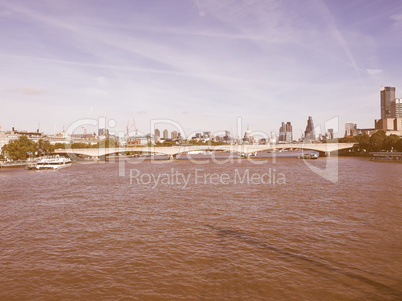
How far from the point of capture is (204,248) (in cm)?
1517

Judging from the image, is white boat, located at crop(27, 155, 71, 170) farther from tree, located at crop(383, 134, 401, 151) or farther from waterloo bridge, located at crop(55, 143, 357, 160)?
tree, located at crop(383, 134, 401, 151)

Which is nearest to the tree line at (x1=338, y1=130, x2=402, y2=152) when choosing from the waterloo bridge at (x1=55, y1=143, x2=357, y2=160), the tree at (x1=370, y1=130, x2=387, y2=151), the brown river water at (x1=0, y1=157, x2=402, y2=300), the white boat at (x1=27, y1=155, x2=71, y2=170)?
the tree at (x1=370, y1=130, x2=387, y2=151)

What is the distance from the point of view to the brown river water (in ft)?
36.9

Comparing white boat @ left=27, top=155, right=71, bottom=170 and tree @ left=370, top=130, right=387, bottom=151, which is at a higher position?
tree @ left=370, top=130, right=387, bottom=151

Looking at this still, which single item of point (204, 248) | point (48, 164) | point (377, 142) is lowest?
point (204, 248)

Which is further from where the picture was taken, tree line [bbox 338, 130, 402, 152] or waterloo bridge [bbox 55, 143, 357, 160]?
waterloo bridge [bbox 55, 143, 357, 160]

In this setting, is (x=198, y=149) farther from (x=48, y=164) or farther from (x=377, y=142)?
(x=377, y=142)

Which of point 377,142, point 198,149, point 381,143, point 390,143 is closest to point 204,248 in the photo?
point 198,149

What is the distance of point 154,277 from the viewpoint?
481 inches

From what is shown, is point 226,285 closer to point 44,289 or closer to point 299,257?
point 299,257

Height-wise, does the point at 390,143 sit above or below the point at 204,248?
above

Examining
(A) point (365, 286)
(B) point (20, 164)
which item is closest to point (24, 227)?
(A) point (365, 286)

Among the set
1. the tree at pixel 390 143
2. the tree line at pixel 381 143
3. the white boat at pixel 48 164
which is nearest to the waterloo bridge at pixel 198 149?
the tree line at pixel 381 143

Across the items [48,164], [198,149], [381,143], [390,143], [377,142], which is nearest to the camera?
[48,164]
